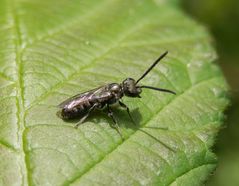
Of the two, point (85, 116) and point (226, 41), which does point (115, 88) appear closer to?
point (85, 116)

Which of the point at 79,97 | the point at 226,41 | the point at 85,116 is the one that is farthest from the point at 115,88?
the point at 226,41

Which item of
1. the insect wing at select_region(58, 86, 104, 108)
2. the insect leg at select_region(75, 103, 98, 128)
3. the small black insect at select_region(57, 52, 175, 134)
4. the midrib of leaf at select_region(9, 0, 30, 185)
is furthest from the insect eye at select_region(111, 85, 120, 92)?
the midrib of leaf at select_region(9, 0, 30, 185)

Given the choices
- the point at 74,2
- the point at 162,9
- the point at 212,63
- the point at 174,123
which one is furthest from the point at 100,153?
the point at 162,9

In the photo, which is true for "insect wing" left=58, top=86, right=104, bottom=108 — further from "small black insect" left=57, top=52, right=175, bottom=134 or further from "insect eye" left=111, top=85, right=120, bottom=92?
"insect eye" left=111, top=85, right=120, bottom=92

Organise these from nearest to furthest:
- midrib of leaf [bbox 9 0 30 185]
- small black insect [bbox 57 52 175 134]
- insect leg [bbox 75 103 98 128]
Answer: midrib of leaf [bbox 9 0 30 185]
insect leg [bbox 75 103 98 128]
small black insect [bbox 57 52 175 134]

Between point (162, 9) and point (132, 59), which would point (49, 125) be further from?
point (162, 9)

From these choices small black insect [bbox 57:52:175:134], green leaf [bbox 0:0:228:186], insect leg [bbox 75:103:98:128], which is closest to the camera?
green leaf [bbox 0:0:228:186]
